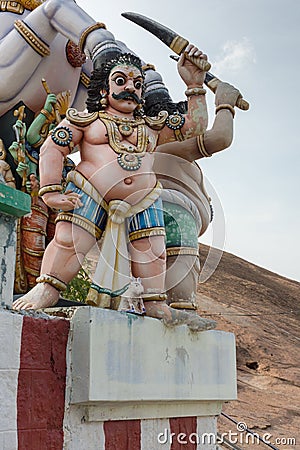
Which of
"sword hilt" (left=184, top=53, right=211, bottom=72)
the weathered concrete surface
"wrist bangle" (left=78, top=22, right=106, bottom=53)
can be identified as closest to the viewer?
the weathered concrete surface

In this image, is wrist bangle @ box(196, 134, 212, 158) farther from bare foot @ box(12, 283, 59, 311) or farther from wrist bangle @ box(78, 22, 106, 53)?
bare foot @ box(12, 283, 59, 311)

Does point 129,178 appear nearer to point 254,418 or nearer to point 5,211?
point 5,211

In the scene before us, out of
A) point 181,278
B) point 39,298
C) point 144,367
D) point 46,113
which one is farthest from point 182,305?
point 46,113

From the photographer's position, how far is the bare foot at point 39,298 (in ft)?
8.04

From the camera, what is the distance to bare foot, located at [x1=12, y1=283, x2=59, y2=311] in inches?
96.4

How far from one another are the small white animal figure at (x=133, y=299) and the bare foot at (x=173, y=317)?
5 centimetres

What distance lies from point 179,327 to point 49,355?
0.70m

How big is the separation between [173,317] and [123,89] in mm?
1050

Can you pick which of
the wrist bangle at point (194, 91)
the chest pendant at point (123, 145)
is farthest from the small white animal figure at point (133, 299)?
the wrist bangle at point (194, 91)

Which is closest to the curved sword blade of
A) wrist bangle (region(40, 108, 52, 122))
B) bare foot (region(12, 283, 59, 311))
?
wrist bangle (region(40, 108, 52, 122))

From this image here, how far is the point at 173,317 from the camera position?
2.63m

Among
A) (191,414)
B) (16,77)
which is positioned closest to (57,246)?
(191,414)

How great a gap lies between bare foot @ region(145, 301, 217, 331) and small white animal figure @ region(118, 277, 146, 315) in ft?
0.18

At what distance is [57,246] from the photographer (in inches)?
102
